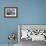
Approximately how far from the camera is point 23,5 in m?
4.00

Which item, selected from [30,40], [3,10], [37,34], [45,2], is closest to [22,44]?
[30,40]

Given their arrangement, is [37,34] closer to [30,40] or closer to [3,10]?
[30,40]

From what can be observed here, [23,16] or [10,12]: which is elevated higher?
[10,12]

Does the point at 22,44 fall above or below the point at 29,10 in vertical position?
below

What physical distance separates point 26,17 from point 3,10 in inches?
27.8

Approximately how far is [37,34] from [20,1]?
1.09 meters

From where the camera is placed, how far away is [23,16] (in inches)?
157

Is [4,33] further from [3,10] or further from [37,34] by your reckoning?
[37,34]

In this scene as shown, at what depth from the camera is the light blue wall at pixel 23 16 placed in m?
3.97

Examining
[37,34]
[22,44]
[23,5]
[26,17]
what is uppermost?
[23,5]

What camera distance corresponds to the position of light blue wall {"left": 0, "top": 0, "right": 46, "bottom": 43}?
397 centimetres

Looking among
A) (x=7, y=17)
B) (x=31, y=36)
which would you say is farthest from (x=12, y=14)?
(x=31, y=36)

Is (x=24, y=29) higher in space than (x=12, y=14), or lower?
lower

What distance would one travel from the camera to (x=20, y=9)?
3.99 metres
